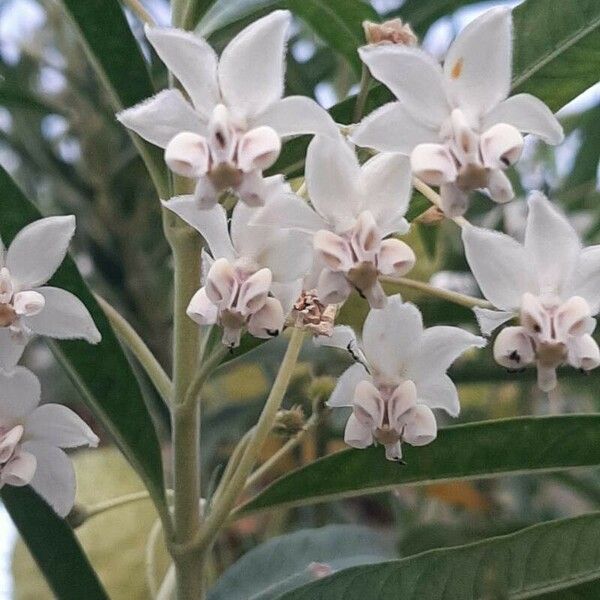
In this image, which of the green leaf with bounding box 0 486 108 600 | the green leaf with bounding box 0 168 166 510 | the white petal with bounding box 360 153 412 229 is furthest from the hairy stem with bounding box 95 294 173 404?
the white petal with bounding box 360 153 412 229

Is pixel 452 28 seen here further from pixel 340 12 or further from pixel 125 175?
pixel 340 12

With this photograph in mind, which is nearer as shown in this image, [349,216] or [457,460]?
[349,216]

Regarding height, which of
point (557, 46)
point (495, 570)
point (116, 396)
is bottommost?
point (495, 570)

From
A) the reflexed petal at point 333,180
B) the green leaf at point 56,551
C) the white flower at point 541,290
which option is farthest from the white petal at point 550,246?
the green leaf at point 56,551

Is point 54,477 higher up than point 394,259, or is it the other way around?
point 394,259

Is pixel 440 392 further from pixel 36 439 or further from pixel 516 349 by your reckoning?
pixel 36 439

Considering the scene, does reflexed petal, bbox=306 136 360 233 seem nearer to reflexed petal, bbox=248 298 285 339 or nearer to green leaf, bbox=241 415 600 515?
reflexed petal, bbox=248 298 285 339

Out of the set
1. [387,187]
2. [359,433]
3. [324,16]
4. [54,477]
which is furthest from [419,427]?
Answer: [324,16]

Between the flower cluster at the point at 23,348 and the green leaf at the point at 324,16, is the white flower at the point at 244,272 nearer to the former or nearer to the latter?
the flower cluster at the point at 23,348
